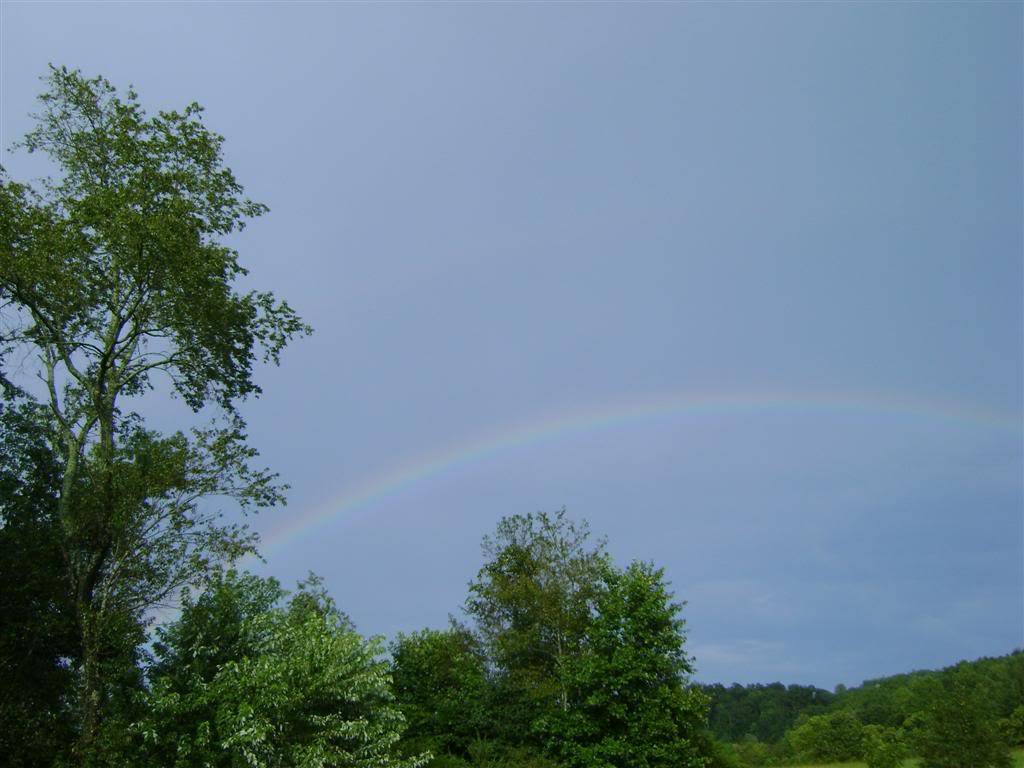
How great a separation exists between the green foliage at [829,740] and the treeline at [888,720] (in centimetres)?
13

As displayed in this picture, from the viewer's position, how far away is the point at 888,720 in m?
118

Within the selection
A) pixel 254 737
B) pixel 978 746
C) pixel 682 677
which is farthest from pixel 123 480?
pixel 978 746

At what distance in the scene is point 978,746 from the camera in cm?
5431

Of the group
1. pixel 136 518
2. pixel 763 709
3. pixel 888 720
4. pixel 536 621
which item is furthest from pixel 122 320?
pixel 763 709

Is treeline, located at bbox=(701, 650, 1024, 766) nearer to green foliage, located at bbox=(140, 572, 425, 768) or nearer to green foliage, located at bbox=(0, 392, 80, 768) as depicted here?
green foliage, located at bbox=(140, 572, 425, 768)

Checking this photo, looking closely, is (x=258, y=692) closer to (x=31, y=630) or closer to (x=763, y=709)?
(x=31, y=630)

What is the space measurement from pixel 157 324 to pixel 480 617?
1012 inches

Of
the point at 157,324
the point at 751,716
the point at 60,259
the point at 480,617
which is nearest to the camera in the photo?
the point at 60,259

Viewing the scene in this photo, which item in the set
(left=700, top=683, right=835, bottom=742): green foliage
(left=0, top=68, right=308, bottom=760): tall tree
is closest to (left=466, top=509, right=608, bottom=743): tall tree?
(left=0, top=68, right=308, bottom=760): tall tree

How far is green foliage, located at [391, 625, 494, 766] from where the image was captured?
39.8 metres

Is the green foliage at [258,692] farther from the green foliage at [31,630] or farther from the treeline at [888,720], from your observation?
the treeline at [888,720]

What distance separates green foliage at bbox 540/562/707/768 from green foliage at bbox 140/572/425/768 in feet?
47.2

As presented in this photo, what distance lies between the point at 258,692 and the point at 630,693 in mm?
21549

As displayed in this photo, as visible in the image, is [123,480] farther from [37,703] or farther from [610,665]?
[610,665]
